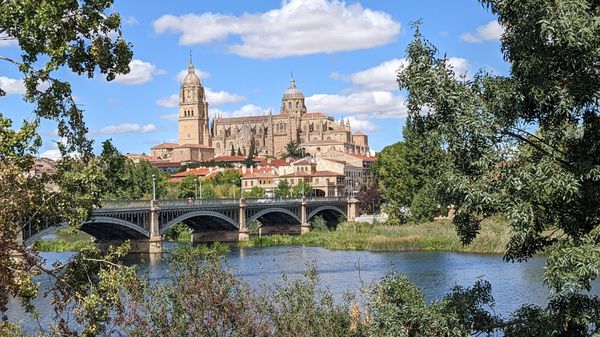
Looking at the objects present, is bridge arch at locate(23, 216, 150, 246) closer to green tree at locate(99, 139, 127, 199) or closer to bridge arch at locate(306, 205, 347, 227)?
bridge arch at locate(306, 205, 347, 227)

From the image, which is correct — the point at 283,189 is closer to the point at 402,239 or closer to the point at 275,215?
the point at 275,215

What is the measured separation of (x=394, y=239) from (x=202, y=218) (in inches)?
640

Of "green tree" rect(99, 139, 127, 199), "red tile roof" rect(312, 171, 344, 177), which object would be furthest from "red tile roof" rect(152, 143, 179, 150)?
"green tree" rect(99, 139, 127, 199)

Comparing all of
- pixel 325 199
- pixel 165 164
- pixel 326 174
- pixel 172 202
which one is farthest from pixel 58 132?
pixel 165 164

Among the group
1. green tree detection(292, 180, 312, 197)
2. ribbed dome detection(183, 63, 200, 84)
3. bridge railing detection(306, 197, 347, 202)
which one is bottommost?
bridge railing detection(306, 197, 347, 202)

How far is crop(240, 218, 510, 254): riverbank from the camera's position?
42906mm

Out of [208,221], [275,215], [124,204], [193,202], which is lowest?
[208,221]

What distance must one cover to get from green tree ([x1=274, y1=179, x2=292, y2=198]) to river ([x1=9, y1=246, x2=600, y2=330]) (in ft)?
146

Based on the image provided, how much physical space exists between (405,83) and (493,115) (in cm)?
113

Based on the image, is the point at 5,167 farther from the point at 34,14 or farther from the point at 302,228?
the point at 302,228

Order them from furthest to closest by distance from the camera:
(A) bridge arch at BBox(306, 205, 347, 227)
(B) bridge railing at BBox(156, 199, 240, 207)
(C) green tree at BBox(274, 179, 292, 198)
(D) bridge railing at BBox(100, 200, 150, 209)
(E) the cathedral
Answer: (E) the cathedral < (C) green tree at BBox(274, 179, 292, 198) < (A) bridge arch at BBox(306, 205, 347, 227) < (B) bridge railing at BBox(156, 199, 240, 207) < (D) bridge railing at BBox(100, 200, 150, 209)

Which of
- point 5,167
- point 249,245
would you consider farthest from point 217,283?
point 249,245

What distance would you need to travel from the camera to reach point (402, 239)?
5125cm

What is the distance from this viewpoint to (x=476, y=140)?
29.5ft
